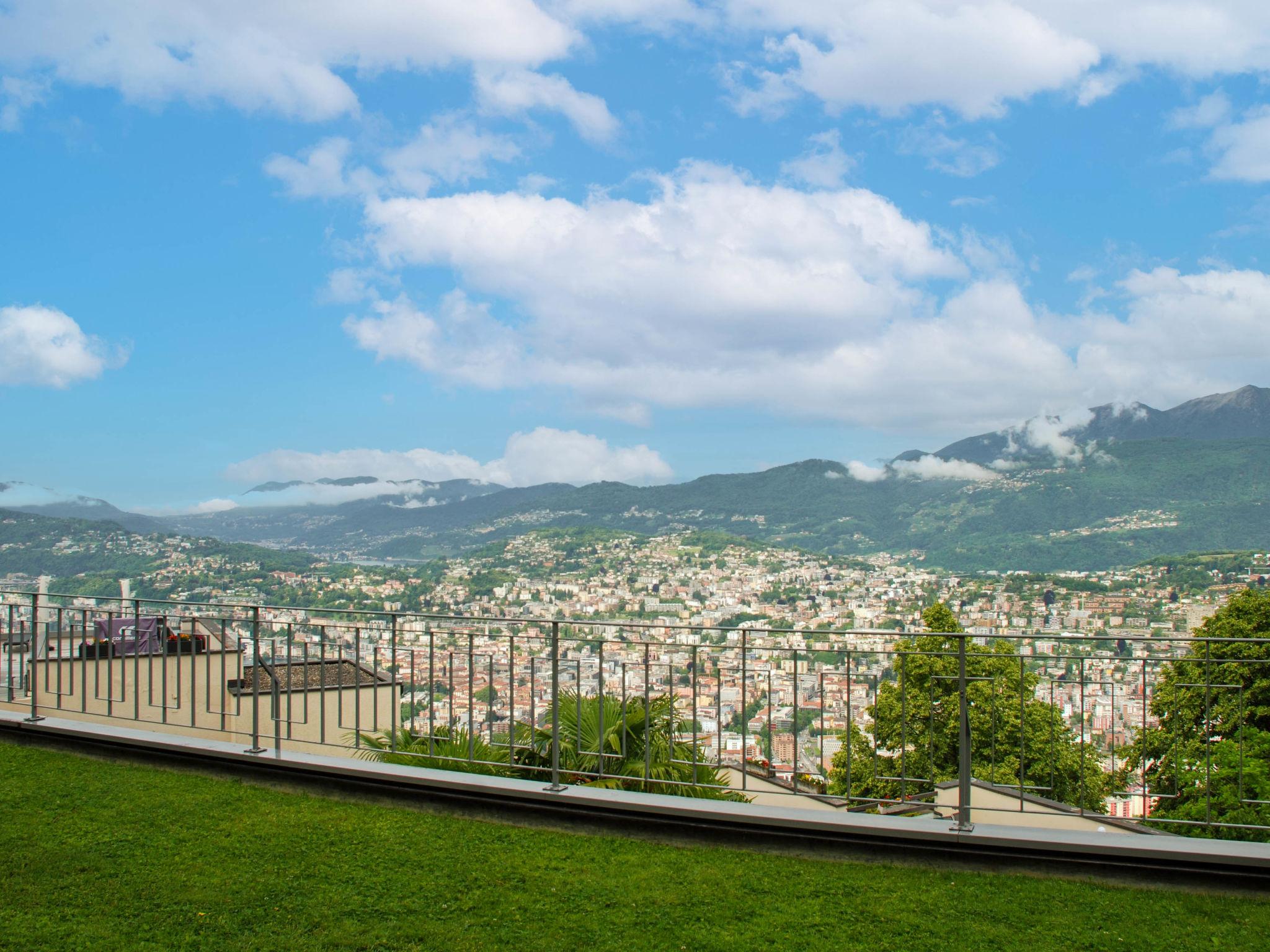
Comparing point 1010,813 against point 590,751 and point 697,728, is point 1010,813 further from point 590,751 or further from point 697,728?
point 590,751

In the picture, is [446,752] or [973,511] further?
[973,511]

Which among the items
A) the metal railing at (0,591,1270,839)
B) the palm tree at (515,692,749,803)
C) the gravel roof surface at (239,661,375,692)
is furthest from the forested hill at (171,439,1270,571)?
the palm tree at (515,692,749,803)

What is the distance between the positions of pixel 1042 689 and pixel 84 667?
20.5 ft

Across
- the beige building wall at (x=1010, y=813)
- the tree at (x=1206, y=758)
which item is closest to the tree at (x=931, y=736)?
the beige building wall at (x=1010, y=813)

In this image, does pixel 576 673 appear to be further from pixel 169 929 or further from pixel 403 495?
pixel 403 495

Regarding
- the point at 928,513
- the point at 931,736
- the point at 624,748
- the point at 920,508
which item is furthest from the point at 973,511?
the point at 931,736

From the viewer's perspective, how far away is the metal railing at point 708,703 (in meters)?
4.84

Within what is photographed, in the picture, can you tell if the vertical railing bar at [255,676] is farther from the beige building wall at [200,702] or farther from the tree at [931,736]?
the tree at [931,736]

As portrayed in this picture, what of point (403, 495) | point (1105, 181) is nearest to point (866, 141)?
point (1105, 181)

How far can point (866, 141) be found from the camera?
7500 centimetres

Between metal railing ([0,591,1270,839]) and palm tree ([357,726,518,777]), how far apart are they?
1cm

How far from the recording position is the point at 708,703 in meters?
5.33

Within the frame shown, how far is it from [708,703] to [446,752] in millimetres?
1665

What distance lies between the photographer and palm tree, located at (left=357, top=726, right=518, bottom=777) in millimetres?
5500
